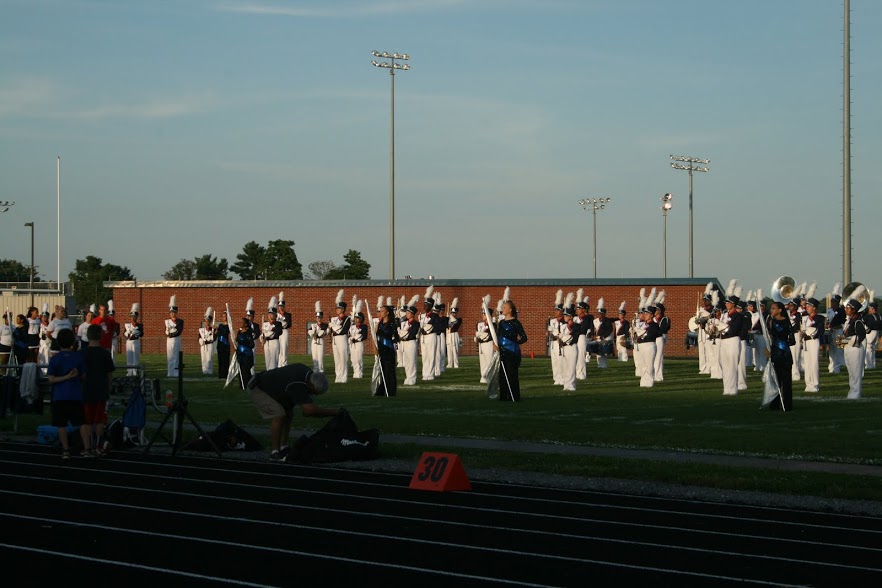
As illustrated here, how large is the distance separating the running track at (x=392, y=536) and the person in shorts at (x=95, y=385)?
160cm

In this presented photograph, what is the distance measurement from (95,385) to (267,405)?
193cm

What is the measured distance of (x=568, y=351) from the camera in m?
25.5

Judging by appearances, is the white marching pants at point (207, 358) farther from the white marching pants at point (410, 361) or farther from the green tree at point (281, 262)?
the green tree at point (281, 262)

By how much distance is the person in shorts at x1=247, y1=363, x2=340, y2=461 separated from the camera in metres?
13.4

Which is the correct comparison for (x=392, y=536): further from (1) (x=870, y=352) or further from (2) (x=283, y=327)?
(1) (x=870, y=352)

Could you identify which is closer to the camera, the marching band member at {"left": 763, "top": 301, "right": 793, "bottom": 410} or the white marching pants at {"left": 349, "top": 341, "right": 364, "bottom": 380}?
the marching band member at {"left": 763, "top": 301, "right": 793, "bottom": 410}

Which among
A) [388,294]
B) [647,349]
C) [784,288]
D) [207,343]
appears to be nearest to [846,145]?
[784,288]

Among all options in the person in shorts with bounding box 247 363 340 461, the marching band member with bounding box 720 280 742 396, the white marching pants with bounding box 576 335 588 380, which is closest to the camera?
the person in shorts with bounding box 247 363 340 461

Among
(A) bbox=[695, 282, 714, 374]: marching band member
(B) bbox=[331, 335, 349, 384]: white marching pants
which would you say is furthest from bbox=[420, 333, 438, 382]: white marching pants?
(A) bbox=[695, 282, 714, 374]: marching band member

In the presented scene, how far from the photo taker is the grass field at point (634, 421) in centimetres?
Result: 1252

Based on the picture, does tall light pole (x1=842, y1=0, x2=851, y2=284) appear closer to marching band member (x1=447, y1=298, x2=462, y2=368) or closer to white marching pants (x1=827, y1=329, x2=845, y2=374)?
white marching pants (x1=827, y1=329, x2=845, y2=374)

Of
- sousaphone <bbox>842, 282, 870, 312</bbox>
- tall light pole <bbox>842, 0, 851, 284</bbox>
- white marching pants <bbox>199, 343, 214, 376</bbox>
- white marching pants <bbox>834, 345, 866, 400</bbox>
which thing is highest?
tall light pole <bbox>842, 0, 851, 284</bbox>

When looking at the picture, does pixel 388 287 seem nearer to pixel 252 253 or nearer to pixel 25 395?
pixel 25 395

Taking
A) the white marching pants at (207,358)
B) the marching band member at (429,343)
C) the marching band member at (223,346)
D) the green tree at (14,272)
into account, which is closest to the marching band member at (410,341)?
the marching band member at (429,343)
